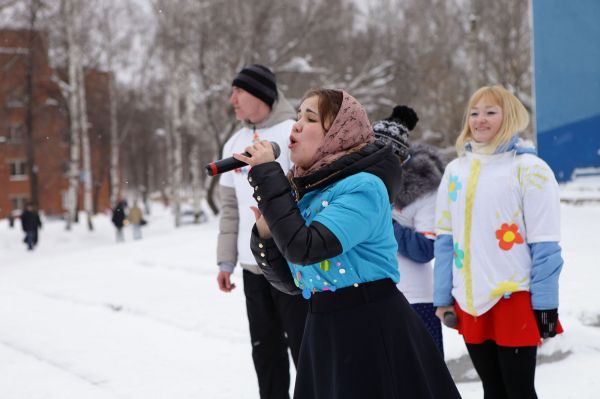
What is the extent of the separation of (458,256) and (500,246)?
229mm

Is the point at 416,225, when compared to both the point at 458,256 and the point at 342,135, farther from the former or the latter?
the point at 342,135

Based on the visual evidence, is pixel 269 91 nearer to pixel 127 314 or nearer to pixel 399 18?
pixel 127 314

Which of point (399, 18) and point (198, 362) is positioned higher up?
point (399, 18)

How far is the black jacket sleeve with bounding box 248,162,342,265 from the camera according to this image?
180 cm

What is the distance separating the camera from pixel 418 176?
3.28 meters

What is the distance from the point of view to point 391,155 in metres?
2.08

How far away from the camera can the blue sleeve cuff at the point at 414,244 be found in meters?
3.17

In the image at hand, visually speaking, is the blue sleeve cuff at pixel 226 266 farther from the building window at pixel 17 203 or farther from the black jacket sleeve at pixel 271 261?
the building window at pixel 17 203

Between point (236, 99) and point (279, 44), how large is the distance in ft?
66.9

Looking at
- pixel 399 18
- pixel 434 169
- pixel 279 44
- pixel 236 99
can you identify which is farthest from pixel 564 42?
pixel 399 18

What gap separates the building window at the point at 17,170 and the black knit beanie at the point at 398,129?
155 ft

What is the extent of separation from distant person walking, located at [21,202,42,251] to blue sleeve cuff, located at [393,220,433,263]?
1975 centimetres

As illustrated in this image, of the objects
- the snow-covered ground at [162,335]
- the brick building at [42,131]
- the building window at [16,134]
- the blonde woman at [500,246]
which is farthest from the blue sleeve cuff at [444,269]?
the building window at [16,134]

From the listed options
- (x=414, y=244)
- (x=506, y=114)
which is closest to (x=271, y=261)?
(x=414, y=244)
